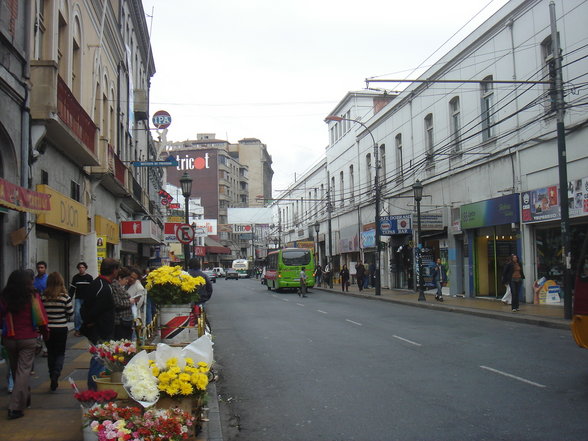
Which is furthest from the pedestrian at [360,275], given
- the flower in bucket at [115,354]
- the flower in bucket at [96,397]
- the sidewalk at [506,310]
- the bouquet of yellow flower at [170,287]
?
the flower in bucket at [96,397]

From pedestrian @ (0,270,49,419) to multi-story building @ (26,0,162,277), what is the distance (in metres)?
5.38

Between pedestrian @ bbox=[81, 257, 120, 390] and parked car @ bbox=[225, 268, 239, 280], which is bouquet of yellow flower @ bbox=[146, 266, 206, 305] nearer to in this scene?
pedestrian @ bbox=[81, 257, 120, 390]

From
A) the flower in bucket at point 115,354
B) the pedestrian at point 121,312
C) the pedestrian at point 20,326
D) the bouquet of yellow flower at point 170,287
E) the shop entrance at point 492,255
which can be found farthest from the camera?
the shop entrance at point 492,255

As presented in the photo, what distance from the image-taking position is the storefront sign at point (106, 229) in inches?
787

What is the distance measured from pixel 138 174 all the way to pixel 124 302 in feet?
88.5

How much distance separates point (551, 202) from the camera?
19359 mm

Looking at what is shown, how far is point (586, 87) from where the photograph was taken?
58.5 feet

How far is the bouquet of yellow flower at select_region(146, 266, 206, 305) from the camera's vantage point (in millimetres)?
7086

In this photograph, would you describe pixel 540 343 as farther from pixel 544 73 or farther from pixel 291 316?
pixel 544 73

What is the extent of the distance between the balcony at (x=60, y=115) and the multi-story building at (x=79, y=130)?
0.8 inches

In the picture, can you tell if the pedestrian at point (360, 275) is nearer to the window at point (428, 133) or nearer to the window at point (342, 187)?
the window at point (428, 133)

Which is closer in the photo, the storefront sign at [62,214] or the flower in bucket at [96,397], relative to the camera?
the flower in bucket at [96,397]

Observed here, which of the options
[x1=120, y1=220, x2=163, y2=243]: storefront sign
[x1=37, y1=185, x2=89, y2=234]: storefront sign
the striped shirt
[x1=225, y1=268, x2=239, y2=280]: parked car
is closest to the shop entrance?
[x1=120, y1=220, x2=163, y2=243]: storefront sign

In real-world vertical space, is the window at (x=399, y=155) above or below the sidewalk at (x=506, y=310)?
above
